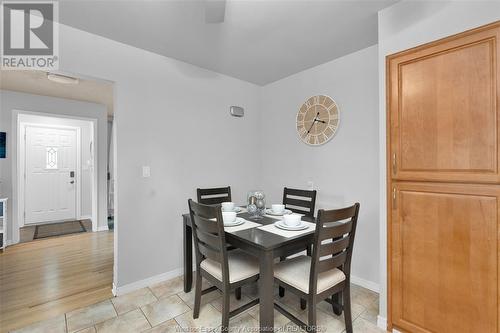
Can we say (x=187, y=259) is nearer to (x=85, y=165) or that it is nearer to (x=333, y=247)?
(x=333, y=247)

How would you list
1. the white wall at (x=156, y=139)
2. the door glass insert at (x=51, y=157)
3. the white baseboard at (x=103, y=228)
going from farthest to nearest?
the door glass insert at (x=51, y=157) < the white baseboard at (x=103, y=228) < the white wall at (x=156, y=139)

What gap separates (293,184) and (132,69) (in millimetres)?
2243

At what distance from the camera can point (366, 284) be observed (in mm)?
2439

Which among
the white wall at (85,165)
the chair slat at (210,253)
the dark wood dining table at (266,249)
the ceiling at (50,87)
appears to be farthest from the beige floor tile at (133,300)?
the white wall at (85,165)

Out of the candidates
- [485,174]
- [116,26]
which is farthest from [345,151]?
[116,26]

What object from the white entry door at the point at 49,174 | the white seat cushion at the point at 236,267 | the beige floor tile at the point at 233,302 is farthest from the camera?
the white entry door at the point at 49,174

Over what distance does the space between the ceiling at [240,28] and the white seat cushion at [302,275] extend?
1.92 m

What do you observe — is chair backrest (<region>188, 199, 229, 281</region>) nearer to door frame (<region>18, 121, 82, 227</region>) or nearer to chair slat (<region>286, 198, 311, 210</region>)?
chair slat (<region>286, 198, 311, 210</region>)

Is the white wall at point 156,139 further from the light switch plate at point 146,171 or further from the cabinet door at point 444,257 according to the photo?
the cabinet door at point 444,257

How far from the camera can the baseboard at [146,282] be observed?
91.0 inches

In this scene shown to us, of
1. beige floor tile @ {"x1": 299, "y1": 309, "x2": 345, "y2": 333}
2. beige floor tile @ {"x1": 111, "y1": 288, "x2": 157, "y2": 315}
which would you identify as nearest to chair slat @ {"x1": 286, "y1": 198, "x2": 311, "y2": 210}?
beige floor tile @ {"x1": 299, "y1": 309, "x2": 345, "y2": 333}

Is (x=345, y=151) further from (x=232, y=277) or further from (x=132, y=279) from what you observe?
(x=132, y=279)

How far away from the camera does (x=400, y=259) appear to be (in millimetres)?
1724

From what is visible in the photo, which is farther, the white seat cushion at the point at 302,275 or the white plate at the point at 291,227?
the white plate at the point at 291,227
